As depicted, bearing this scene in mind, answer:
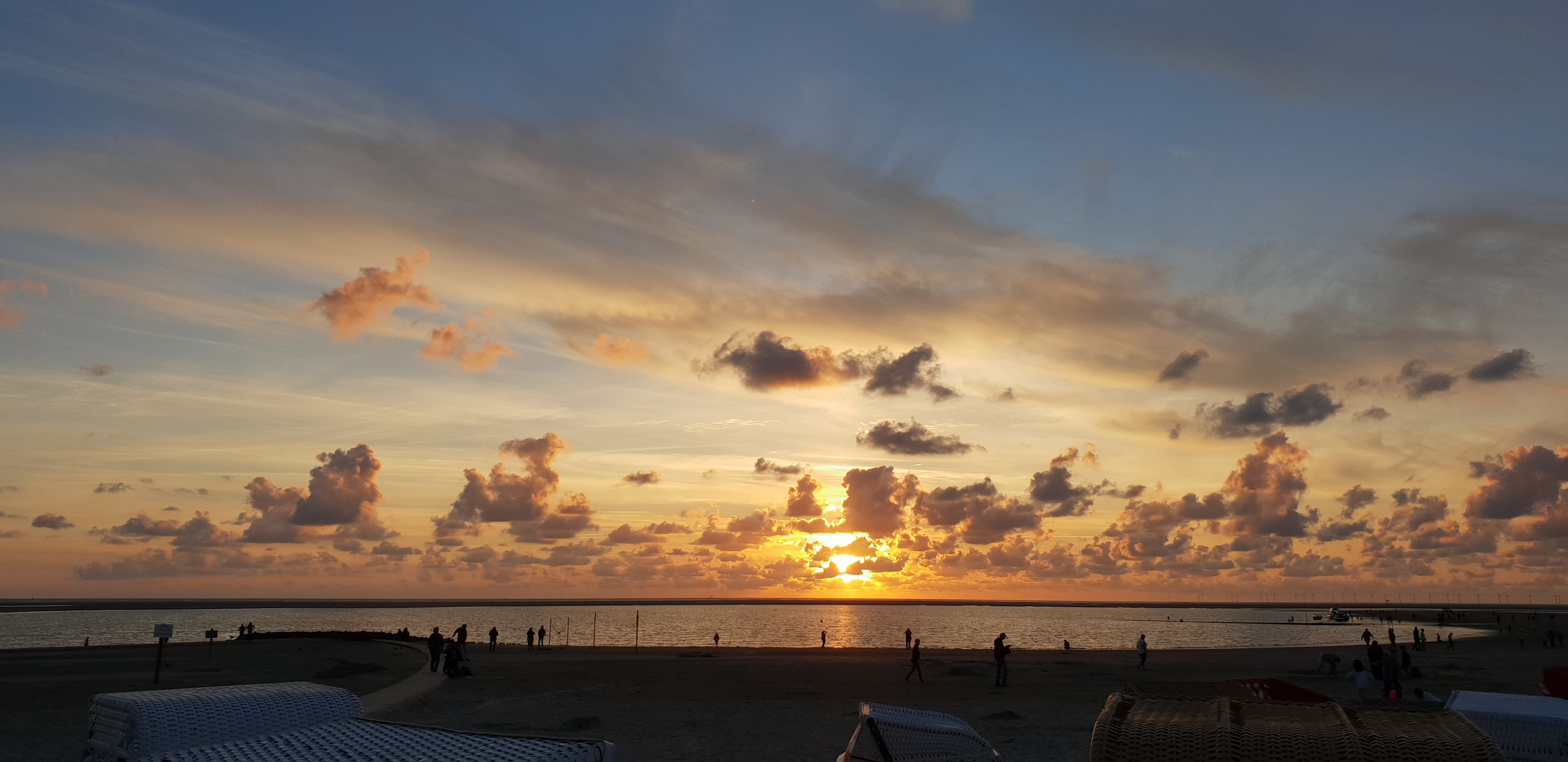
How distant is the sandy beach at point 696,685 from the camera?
21125 millimetres

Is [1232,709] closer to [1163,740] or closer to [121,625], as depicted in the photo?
[1163,740]

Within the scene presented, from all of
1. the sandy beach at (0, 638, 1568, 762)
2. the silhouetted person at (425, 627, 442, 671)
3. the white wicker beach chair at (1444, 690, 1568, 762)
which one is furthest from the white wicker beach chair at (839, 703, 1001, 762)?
the silhouetted person at (425, 627, 442, 671)

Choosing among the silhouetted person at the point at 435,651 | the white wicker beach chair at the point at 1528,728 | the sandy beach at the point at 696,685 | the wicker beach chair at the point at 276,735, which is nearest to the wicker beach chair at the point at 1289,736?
the wicker beach chair at the point at 276,735

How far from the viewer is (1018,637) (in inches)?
4813

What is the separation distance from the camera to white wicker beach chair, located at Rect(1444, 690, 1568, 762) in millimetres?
7090

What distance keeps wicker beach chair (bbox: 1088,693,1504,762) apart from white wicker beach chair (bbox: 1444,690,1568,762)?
431 cm

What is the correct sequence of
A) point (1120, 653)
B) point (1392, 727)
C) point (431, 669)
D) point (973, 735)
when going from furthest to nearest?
point (1120, 653) → point (431, 669) → point (973, 735) → point (1392, 727)

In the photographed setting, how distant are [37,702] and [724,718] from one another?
1988cm

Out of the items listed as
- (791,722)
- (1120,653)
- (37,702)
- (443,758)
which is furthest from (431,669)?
(1120,653)

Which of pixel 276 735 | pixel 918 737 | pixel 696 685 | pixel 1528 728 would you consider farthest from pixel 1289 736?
pixel 696 685

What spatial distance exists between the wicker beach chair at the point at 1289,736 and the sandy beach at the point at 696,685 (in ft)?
50.7

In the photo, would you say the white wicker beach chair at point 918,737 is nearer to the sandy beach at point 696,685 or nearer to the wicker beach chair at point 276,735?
the wicker beach chair at point 276,735

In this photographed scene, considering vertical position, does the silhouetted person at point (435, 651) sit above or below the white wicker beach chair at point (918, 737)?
below

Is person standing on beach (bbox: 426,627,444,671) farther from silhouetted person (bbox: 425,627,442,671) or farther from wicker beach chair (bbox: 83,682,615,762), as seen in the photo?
wicker beach chair (bbox: 83,682,615,762)
